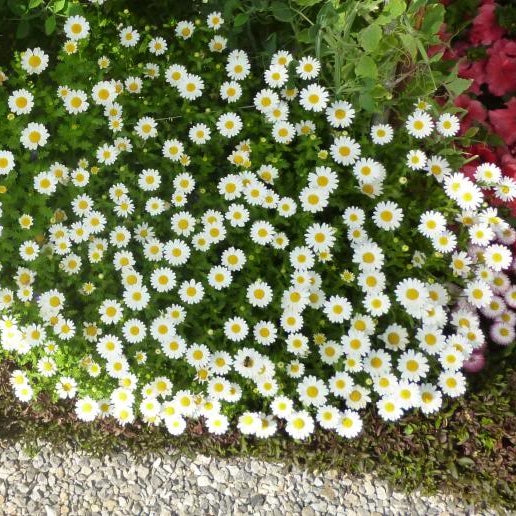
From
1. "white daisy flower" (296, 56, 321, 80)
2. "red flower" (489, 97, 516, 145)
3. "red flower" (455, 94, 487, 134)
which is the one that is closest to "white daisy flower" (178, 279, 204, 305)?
"white daisy flower" (296, 56, 321, 80)

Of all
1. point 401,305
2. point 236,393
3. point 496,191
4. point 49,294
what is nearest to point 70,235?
point 49,294

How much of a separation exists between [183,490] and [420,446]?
39.4 inches

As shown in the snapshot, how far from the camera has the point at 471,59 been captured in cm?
253

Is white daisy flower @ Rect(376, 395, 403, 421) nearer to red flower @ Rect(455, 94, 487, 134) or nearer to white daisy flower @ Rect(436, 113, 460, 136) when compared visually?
white daisy flower @ Rect(436, 113, 460, 136)

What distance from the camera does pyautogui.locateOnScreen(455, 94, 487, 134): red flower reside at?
247 centimetres

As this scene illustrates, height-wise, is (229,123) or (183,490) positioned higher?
(229,123)

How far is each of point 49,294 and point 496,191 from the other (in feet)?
6.06

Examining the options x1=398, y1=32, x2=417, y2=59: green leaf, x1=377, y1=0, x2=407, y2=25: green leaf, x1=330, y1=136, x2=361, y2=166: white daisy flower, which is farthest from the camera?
x1=330, y1=136, x2=361, y2=166: white daisy flower

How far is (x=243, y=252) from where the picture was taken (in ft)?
7.47

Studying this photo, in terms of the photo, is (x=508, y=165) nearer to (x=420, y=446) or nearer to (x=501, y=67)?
(x=501, y=67)

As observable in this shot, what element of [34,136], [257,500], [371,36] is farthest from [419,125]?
[257,500]

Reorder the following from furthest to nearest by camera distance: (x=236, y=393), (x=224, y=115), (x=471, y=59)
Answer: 1. (x=471, y=59)
2. (x=224, y=115)
3. (x=236, y=393)

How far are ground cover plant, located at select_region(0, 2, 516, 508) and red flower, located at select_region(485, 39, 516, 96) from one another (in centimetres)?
33

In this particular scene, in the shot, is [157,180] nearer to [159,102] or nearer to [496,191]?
[159,102]
